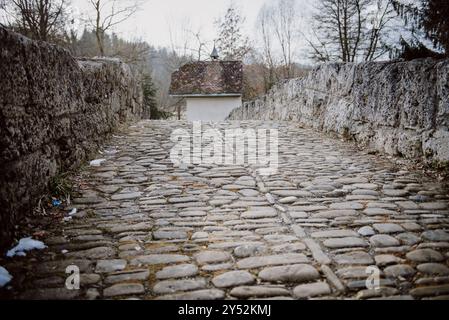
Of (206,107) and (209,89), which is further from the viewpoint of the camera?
(206,107)

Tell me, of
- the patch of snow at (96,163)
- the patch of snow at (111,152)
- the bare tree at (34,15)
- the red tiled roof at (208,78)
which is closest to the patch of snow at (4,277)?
the patch of snow at (96,163)

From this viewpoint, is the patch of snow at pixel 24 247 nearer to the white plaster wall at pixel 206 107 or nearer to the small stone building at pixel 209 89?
the small stone building at pixel 209 89

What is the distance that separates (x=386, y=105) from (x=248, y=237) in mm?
3353

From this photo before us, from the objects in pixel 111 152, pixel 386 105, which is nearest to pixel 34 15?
pixel 111 152

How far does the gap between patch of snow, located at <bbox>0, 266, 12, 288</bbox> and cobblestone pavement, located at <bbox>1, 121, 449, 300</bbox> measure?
0.05m

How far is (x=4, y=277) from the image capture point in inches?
78.0

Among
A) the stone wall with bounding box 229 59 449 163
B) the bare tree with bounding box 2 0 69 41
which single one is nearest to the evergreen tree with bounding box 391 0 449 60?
the stone wall with bounding box 229 59 449 163

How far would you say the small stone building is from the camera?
908 inches

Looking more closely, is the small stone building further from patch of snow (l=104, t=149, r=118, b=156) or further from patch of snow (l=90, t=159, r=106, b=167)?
patch of snow (l=90, t=159, r=106, b=167)

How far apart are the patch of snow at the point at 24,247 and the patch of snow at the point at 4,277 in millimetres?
208

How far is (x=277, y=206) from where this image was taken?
324 cm

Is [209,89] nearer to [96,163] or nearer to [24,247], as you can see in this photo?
[96,163]
